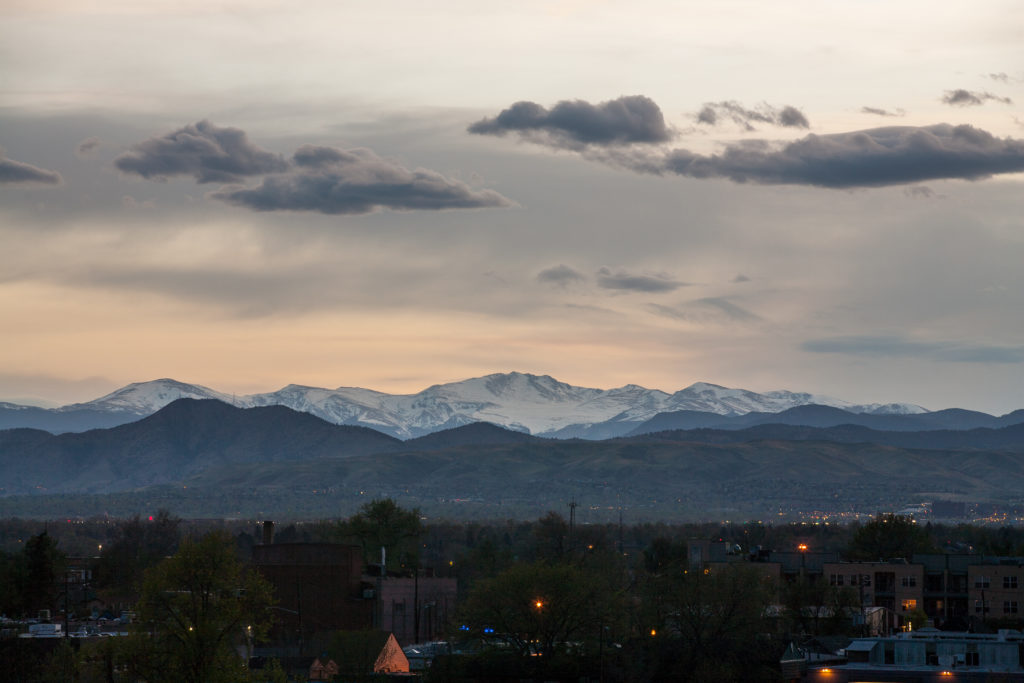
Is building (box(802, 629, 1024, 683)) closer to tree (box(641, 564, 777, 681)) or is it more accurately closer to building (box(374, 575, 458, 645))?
tree (box(641, 564, 777, 681))

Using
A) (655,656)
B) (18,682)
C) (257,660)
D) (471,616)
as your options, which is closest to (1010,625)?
(655,656)

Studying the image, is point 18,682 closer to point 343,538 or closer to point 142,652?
point 142,652

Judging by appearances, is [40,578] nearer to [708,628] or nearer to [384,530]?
[384,530]

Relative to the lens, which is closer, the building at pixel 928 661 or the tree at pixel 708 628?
the tree at pixel 708 628

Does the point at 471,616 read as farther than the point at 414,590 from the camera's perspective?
No

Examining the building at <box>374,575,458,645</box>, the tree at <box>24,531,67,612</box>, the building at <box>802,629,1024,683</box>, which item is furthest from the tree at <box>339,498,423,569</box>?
the building at <box>802,629,1024,683</box>

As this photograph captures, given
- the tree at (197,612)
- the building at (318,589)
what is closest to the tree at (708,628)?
the building at (318,589)

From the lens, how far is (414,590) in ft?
506

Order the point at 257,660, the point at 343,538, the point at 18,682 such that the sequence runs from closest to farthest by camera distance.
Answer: the point at 18,682
the point at 257,660
the point at 343,538

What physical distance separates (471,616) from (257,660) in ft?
52.1

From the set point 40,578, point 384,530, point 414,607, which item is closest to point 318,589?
point 414,607

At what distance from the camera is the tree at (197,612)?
251 ft

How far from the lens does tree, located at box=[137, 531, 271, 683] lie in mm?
76375

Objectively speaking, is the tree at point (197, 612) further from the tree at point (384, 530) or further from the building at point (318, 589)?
the tree at point (384, 530)
